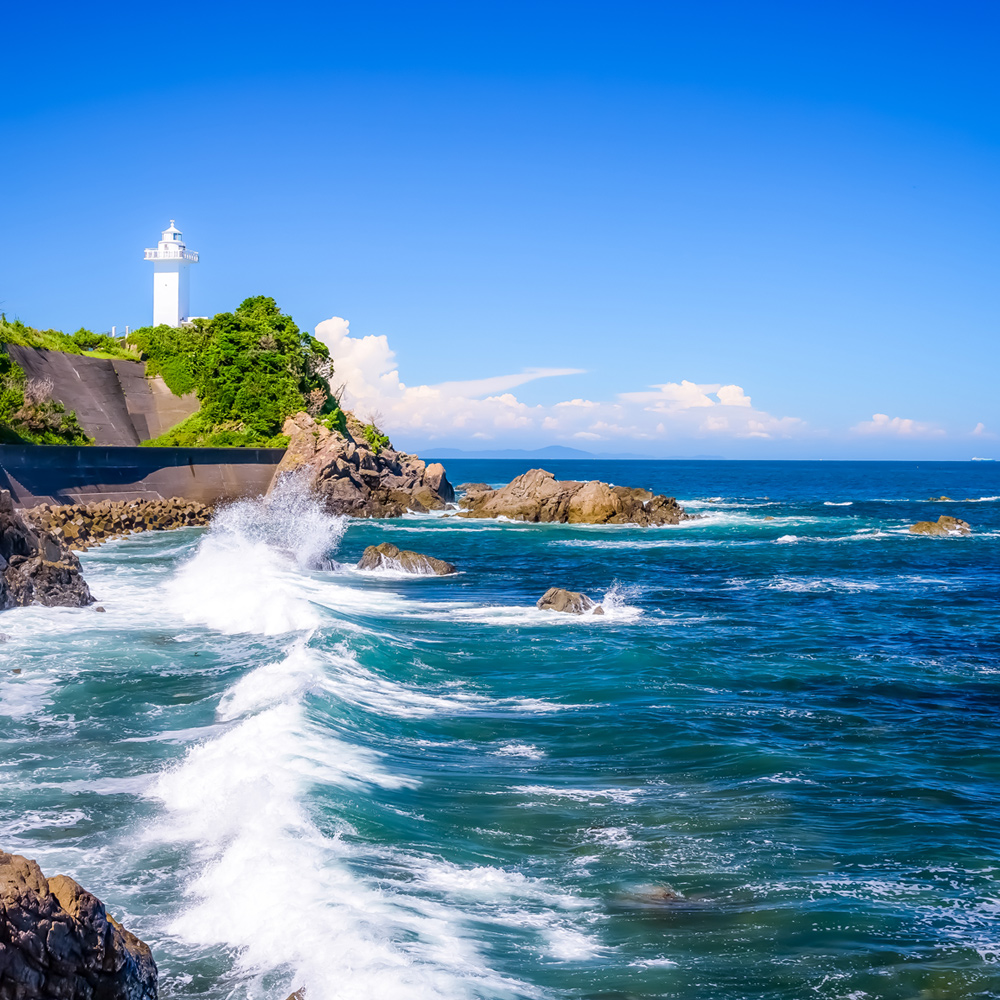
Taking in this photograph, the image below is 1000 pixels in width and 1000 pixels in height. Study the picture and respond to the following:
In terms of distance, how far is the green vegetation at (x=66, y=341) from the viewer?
44.2 meters

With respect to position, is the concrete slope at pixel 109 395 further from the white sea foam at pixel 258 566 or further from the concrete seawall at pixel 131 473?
the white sea foam at pixel 258 566

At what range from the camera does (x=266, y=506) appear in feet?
143

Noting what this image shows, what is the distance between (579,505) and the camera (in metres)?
49.3

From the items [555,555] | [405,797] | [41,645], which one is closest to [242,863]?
[405,797]

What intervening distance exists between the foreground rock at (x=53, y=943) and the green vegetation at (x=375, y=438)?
52566mm

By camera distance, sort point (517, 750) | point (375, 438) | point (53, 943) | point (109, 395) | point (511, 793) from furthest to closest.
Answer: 1. point (375, 438)
2. point (109, 395)
3. point (517, 750)
4. point (511, 793)
5. point (53, 943)

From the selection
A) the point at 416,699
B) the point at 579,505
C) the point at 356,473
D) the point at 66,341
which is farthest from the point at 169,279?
the point at 416,699

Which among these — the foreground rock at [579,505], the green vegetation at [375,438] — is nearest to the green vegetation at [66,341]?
the green vegetation at [375,438]

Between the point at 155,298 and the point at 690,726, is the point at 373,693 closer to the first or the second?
the point at 690,726

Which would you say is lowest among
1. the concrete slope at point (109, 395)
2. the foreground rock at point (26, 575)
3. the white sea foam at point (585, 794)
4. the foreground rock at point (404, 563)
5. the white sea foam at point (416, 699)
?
the white sea foam at point (585, 794)

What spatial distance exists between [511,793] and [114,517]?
95.0 feet

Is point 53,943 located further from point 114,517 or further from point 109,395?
point 109,395

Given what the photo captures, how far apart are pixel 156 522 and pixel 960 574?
3035cm

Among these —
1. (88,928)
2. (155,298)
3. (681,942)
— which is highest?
(155,298)
